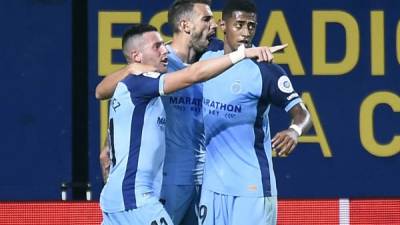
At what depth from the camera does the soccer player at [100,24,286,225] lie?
26.7ft

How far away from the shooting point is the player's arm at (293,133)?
8055 millimetres

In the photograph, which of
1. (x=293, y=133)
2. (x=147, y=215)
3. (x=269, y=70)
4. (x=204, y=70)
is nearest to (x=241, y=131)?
(x=269, y=70)

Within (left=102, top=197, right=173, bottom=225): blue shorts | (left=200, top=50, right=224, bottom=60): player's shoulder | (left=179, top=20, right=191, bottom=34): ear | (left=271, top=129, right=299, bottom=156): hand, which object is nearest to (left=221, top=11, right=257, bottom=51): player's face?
(left=200, top=50, right=224, bottom=60): player's shoulder

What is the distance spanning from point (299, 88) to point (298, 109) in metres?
2.28

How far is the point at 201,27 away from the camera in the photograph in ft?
29.3

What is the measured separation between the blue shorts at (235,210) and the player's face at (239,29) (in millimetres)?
751

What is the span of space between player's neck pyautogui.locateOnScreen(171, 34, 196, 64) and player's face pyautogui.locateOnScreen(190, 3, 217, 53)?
0.09ft

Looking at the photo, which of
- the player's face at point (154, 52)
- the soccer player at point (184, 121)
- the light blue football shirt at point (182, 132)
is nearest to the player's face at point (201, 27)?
the soccer player at point (184, 121)

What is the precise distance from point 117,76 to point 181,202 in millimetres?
723

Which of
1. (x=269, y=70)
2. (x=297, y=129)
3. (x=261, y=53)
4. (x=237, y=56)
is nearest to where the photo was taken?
(x=261, y=53)

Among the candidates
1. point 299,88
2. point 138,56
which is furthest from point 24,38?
point 138,56

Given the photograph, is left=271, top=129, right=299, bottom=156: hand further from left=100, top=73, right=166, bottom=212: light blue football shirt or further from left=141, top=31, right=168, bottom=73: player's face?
left=141, top=31, right=168, bottom=73: player's face

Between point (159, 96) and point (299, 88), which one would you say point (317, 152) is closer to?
point (299, 88)

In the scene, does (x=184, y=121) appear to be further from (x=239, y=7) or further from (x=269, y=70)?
(x=239, y=7)
